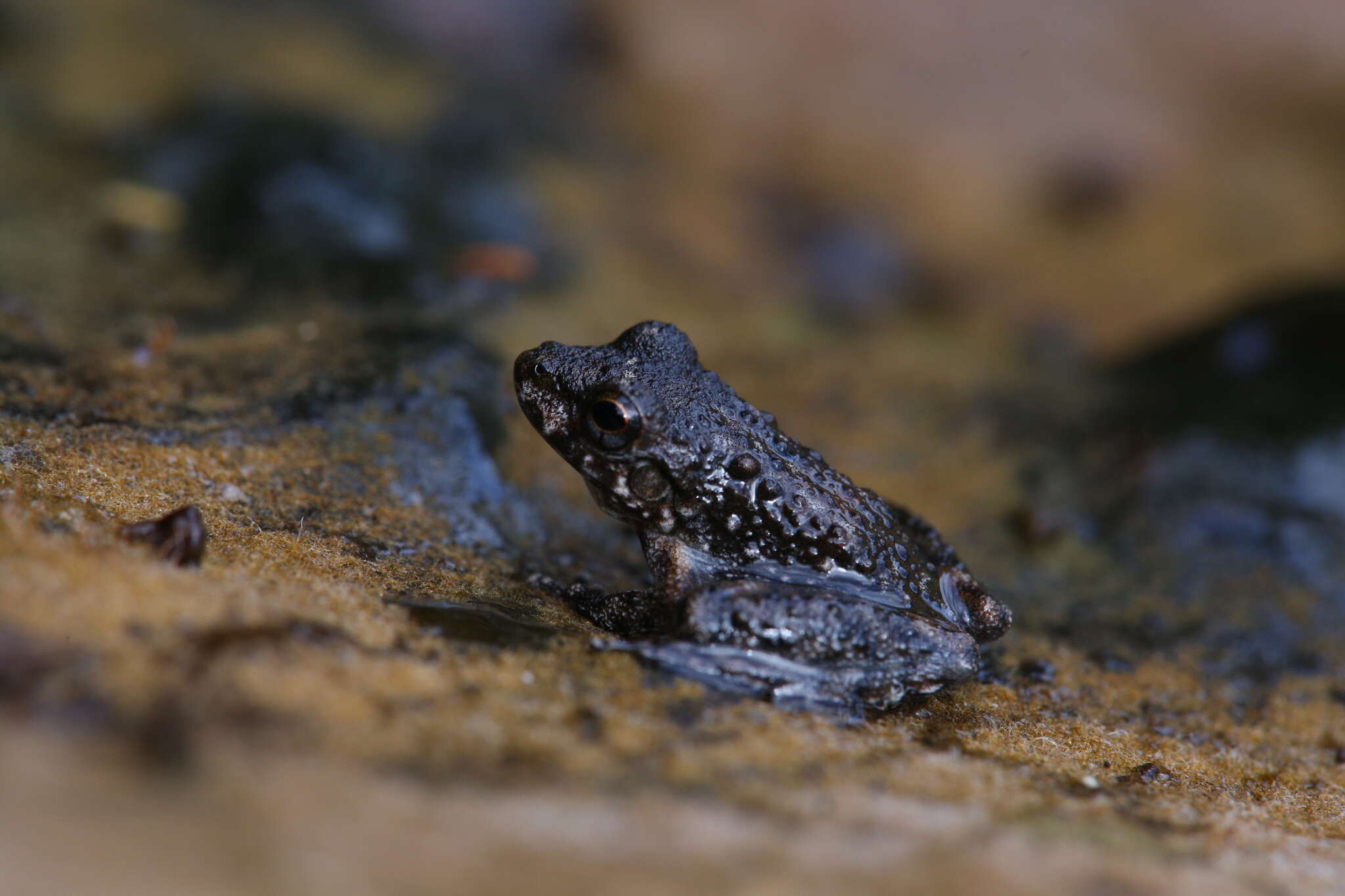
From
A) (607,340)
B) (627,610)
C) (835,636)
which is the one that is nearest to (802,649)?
(835,636)

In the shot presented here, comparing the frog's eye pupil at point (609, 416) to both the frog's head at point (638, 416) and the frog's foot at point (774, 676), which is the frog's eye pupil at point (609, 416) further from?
the frog's foot at point (774, 676)

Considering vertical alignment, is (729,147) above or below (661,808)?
above

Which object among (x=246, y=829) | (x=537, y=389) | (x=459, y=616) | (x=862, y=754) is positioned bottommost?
(x=246, y=829)

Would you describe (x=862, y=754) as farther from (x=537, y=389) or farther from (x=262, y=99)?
(x=262, y=99)

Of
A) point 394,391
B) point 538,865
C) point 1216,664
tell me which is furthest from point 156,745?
point 1216,664

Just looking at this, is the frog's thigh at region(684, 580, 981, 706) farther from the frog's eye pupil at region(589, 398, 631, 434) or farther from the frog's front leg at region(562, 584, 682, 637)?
the frog's eye pupil at region(589, 398, 631, 434)

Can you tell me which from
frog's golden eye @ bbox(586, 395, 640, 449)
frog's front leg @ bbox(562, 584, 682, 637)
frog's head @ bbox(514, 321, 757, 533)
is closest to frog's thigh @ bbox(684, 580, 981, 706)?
frog's front leg @ bbox(562, 584, 682, 637)
